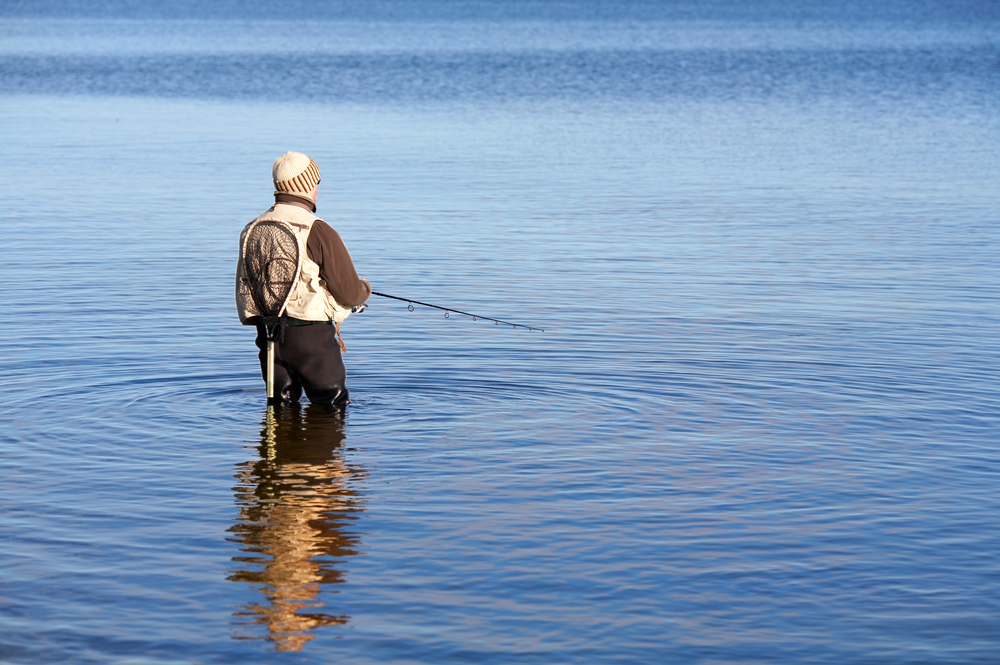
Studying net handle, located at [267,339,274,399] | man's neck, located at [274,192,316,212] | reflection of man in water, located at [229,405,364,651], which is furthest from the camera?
net handle, located at [267,339,274,399]

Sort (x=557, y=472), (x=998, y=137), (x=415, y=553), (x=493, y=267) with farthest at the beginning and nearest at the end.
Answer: (x=998, y=137), (x=493, y=267), (x=557, y=472), (x=415, y=553)

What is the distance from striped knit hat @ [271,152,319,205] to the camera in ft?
23.2

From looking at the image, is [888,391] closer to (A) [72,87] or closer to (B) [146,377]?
(B) [146,377]

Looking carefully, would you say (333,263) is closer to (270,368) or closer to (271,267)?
(271,267)

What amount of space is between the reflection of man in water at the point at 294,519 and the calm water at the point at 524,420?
21 millimetres

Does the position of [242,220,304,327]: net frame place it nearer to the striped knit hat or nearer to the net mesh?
the net mesh

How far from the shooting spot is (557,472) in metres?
7.06

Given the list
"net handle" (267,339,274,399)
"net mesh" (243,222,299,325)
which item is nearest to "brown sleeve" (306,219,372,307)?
"net mesh" (243,222,299,325)

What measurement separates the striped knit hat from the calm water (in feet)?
4.52

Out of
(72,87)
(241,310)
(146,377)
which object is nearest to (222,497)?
(241,310)

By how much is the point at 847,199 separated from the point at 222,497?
13297mm

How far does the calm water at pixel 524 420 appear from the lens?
5250 mm

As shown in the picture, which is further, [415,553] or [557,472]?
[557,472]

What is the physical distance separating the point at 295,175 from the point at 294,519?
1.83 metres
